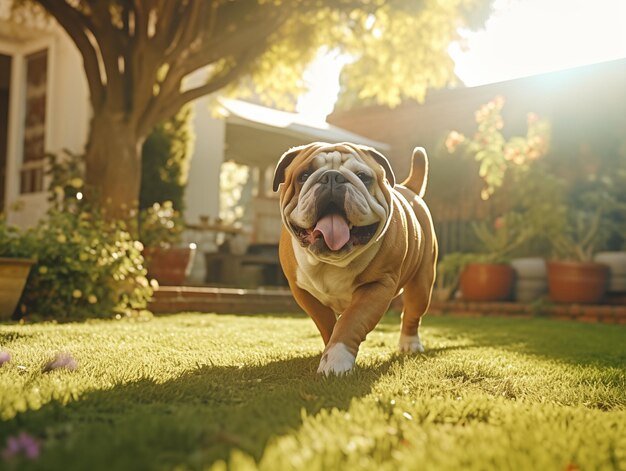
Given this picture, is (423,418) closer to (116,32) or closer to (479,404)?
(479,404)

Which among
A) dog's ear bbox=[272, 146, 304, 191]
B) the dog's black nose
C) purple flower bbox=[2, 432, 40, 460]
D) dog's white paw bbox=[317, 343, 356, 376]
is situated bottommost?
dog's white paw bbox=[317, 343, 356, 376]

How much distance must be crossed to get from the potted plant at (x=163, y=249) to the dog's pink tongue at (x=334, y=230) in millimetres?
4874

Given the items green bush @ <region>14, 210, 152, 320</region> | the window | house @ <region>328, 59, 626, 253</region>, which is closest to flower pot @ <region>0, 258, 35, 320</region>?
green bush @ <region>14, 210, 152, 320</region>

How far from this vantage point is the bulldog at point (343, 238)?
250cm

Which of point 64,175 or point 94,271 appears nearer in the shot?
point 94,271

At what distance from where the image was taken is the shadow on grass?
4.07 feet

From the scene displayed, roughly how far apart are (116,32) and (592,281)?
5.97 metres

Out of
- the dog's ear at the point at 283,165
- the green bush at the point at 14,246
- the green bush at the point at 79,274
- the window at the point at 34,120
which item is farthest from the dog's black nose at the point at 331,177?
the window at the point at 34,120

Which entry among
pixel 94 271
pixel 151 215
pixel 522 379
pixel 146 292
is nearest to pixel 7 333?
pixel 94 271

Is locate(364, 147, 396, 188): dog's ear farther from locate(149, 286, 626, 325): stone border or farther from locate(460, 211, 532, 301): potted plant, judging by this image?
locate(460, 211, 532, 301): potted plant

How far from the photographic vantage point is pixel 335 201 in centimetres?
249

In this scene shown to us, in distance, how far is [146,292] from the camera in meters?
5.77

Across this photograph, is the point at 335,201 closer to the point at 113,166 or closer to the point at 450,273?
the point at 113,166

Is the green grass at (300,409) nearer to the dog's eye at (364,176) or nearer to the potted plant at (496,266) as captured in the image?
the dog's eye at (364,176)
